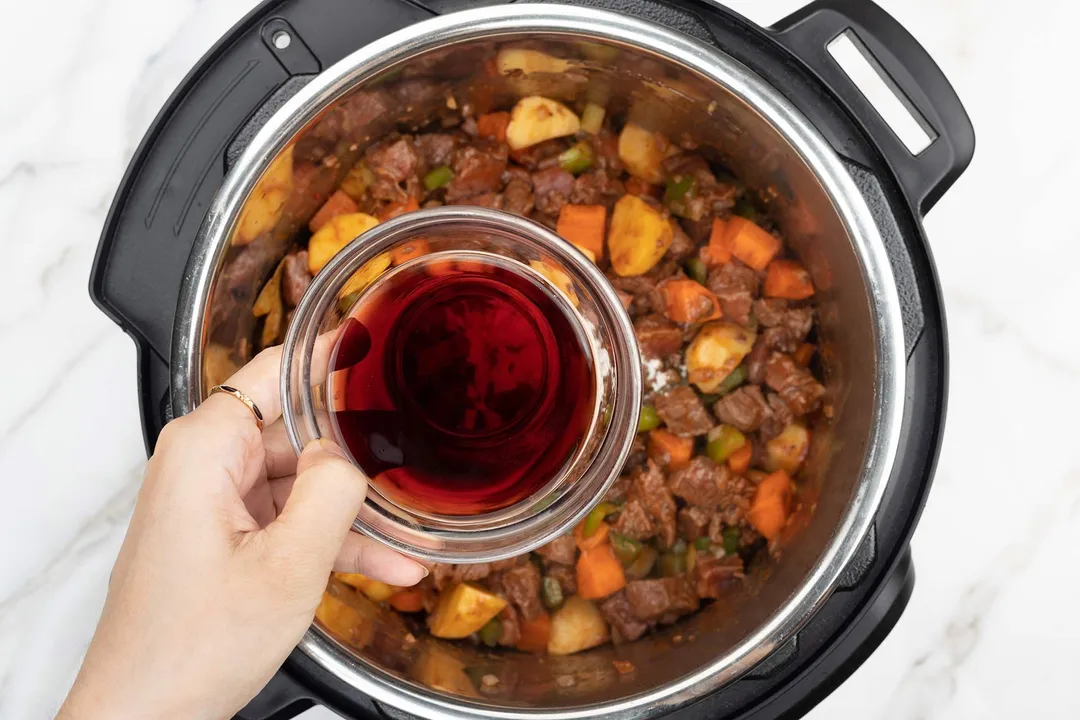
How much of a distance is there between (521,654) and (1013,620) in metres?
0.95

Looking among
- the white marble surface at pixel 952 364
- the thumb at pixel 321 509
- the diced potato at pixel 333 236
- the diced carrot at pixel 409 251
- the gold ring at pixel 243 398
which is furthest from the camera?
the white marble surface at pixel 952 364

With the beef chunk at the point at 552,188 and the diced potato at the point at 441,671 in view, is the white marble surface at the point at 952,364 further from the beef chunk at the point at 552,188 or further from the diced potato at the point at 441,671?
the diced potato at the point at 441,671

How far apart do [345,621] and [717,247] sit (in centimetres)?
81

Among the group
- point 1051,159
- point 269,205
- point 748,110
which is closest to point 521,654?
point 269,205

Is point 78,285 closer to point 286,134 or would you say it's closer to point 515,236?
point 286,134

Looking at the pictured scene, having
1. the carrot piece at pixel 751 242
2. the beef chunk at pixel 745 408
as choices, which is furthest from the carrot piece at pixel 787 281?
the beef chunk at pixel 745 408

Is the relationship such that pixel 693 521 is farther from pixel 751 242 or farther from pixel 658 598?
pixel 751 242

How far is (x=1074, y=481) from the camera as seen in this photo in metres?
1.53

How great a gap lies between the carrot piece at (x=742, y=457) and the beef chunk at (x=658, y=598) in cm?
21

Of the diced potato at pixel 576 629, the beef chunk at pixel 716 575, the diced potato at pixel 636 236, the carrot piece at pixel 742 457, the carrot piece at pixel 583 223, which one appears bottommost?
the beef chunk at pixel 716 575

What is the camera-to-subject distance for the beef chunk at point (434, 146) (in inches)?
50.3

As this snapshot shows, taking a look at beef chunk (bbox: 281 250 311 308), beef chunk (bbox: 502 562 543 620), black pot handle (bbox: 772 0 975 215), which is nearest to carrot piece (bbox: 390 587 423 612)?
beef chunk (bbox: 502 562 543 620)

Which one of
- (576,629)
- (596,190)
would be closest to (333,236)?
(596,190)

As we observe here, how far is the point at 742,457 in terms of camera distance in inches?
51.8
